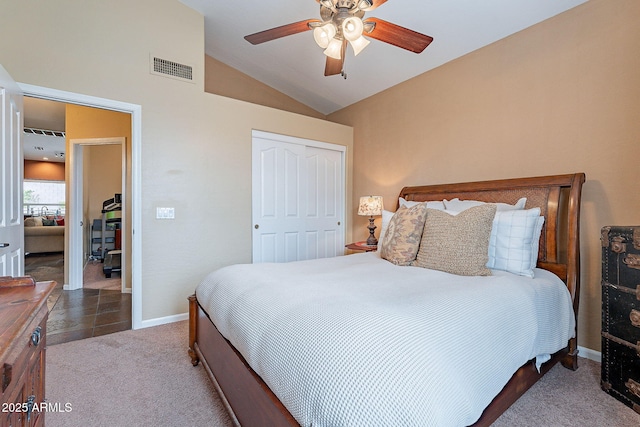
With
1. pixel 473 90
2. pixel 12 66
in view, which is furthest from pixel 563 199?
pixel 12 66

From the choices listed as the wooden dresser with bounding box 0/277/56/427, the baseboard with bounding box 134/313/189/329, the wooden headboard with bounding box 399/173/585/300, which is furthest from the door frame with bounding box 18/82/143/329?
the wooden headboard with bounding box 399/173/585/300

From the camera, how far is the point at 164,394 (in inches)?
68.4

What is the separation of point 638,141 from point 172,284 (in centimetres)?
388

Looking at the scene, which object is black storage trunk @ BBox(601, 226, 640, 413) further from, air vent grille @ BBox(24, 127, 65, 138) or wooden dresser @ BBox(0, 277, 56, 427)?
air vent grille @ BBox(24, 127, 65, 138)

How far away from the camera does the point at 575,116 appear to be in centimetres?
219

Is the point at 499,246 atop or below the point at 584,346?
atop

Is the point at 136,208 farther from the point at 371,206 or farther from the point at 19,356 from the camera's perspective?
the point at 371,206

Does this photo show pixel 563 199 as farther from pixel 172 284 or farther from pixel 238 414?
pixel 172 284

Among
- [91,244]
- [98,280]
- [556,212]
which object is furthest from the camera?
[91,244]

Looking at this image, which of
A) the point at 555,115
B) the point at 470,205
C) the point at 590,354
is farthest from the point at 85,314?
the point at 555,115

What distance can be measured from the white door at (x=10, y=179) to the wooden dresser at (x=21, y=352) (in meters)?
1.11

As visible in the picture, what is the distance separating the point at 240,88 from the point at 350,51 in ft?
5.79

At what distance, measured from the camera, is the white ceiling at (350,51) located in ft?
7.81

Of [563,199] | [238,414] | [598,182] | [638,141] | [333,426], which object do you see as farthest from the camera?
[563,199]
